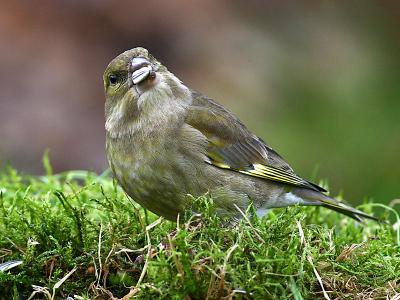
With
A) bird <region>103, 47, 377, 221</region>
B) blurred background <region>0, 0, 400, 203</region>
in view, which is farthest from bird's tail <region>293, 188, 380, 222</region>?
blurred background <region>0, 0, 400, 203</region>

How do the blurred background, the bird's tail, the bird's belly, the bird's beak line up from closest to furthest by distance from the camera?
1. the bird's belly
2. the bird's beak
3. the bird's tail
4. the blurred background

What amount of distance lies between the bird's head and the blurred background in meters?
5.37

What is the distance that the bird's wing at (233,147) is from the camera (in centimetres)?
607

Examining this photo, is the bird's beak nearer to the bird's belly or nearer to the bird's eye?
the bird's eye

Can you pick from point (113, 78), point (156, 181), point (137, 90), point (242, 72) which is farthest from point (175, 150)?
point (242, 72)

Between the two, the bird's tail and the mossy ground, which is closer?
the mossy ground

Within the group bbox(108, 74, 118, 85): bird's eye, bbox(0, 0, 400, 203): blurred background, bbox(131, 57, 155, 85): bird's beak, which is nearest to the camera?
bbox(131, 57, 155, 85): bird's beak

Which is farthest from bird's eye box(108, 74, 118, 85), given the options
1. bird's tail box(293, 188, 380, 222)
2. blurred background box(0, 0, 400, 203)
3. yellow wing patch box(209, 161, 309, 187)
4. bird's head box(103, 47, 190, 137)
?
A: blurred background box(0, 0, 400, 203)

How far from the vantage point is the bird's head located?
5836 millimetres

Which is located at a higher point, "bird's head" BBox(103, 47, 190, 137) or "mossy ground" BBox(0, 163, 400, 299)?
"bird's head" BBox(103, 47, 190, 137)

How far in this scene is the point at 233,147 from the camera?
6.32 m

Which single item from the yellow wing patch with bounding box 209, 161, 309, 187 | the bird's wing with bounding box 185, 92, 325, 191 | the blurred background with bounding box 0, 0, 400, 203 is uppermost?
the bird's wing with bounding box 185, 92, 325, 191

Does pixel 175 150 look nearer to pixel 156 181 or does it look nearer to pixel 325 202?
pixel 156 181

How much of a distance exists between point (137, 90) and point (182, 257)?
5.68 ft
